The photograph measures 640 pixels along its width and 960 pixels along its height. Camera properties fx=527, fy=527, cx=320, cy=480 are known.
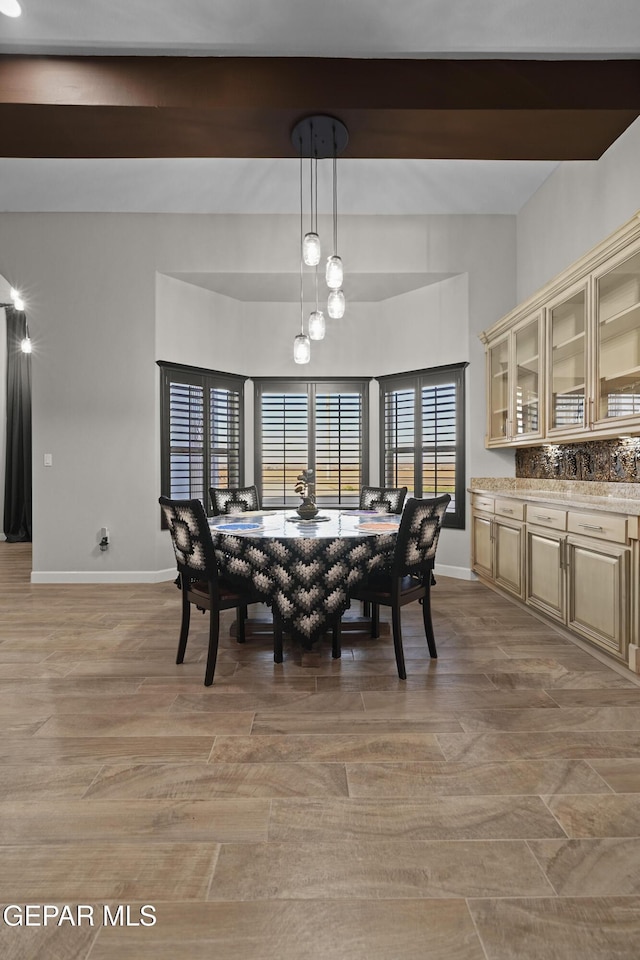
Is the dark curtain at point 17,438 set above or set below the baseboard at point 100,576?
above

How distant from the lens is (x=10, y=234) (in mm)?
4922

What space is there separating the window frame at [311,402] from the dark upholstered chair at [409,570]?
2.93 m

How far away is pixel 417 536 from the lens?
2.78 meters

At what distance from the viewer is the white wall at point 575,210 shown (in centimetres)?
329

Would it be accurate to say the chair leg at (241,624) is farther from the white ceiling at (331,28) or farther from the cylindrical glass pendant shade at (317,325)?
the white ceiling at (331,28)

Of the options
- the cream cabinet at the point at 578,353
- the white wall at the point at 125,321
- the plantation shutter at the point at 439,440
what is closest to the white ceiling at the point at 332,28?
the cream cabinet at the point at 578,353

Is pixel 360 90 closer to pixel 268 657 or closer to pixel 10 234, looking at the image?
pixel 268 657

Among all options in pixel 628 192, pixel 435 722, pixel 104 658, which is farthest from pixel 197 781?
pixel 628 192

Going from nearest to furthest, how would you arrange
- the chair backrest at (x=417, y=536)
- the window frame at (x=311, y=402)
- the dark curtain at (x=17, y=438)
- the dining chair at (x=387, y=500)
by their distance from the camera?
1. the chair backrest at (x=417, y=536)
2. the dining chair at (x=387, y=500)
3. the window frame at (x=311, y=402)
4. the dark curtain at (x=17, y=438)

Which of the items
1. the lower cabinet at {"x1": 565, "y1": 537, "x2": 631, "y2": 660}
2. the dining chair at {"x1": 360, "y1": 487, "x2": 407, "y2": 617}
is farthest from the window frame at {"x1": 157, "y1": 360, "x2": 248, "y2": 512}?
the lower cabinet at {"x1": 565, "y1": 537, "x2": 631, "y2": 660}

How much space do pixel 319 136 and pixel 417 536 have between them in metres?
2.51

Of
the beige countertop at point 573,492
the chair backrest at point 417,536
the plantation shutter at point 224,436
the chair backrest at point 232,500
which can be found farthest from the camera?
the plantation shutter at point 224,436

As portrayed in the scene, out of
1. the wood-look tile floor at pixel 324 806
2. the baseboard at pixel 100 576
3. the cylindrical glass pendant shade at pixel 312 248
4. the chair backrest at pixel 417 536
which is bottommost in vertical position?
the wood-look tile floor at pixel 324 806

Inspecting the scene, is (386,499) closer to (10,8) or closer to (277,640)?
(277,640)
